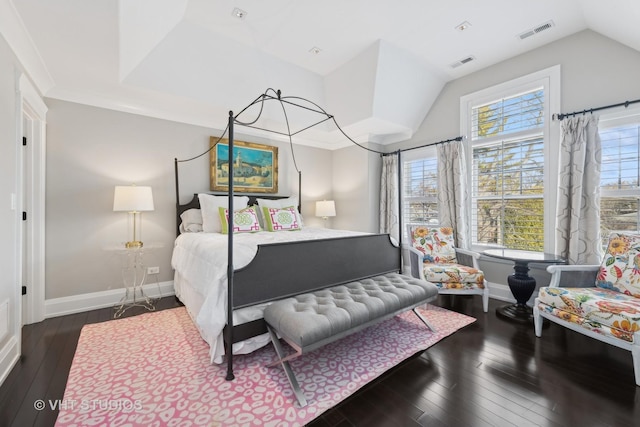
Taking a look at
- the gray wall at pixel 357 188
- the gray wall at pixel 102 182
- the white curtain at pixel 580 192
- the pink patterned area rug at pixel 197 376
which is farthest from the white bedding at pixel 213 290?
the white curtain at pixel 580 192

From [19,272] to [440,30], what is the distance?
4.55 metres

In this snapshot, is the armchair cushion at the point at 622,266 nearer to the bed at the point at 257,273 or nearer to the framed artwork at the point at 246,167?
the bed at the point at 257,273

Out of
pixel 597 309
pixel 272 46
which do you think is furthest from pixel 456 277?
pixel 272 46

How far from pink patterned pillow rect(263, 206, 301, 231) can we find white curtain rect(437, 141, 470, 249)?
217cm

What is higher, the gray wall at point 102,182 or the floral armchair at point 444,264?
the gray wall at point 102,182

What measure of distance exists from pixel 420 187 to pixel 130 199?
13.5 ft

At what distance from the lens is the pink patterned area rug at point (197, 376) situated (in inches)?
60.7

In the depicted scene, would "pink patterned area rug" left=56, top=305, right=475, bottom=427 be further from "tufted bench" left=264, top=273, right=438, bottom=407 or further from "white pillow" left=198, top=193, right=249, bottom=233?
"white pillow" left=198, top=193, right=249, bottom=233

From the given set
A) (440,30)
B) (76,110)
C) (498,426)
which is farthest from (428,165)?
(76,110)

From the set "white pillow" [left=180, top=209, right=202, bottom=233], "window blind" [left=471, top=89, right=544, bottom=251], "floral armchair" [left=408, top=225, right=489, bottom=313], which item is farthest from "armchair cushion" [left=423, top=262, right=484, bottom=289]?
"white pillow" [left=180, top=209, right=202, bottom=233]

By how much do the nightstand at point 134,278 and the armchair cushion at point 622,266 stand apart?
184 inches

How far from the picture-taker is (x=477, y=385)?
1.80m

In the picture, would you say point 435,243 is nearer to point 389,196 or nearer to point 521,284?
point 521,284

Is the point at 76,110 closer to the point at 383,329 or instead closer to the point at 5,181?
the point at 5,181
